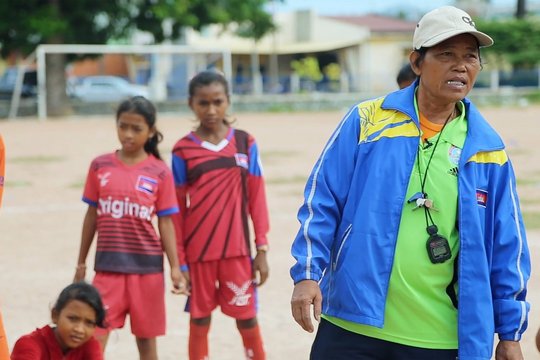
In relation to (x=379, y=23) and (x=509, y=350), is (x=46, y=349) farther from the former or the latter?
(x=379, y=23)

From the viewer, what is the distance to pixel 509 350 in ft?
11.3

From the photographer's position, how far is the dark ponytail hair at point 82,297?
4598mm

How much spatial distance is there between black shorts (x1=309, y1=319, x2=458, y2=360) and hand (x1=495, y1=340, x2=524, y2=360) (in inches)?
6.2

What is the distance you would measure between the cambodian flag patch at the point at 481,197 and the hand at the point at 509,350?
1.56 ft

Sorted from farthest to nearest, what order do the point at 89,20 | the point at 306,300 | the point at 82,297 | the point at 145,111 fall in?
the point at 89,20, the point at 145,111, the point at 82,297, the point at 306,300

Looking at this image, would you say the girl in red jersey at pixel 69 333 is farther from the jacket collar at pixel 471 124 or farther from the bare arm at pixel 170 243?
the jacket collar at pixel 471 124

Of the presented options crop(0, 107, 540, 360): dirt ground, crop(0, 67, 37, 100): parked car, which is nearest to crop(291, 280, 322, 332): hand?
crop(0, 107, 540, 360): dirt ground

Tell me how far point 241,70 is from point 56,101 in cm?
3419

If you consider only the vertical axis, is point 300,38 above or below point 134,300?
below

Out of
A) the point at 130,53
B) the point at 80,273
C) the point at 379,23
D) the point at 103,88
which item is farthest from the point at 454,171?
the point at 379,23

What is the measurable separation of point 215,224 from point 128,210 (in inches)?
22.3

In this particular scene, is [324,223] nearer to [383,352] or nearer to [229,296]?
[383,352]

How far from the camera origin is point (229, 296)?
5754mm

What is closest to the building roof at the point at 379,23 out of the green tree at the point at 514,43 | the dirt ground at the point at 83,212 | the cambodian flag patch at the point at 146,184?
the green tree at the point at 514,43
